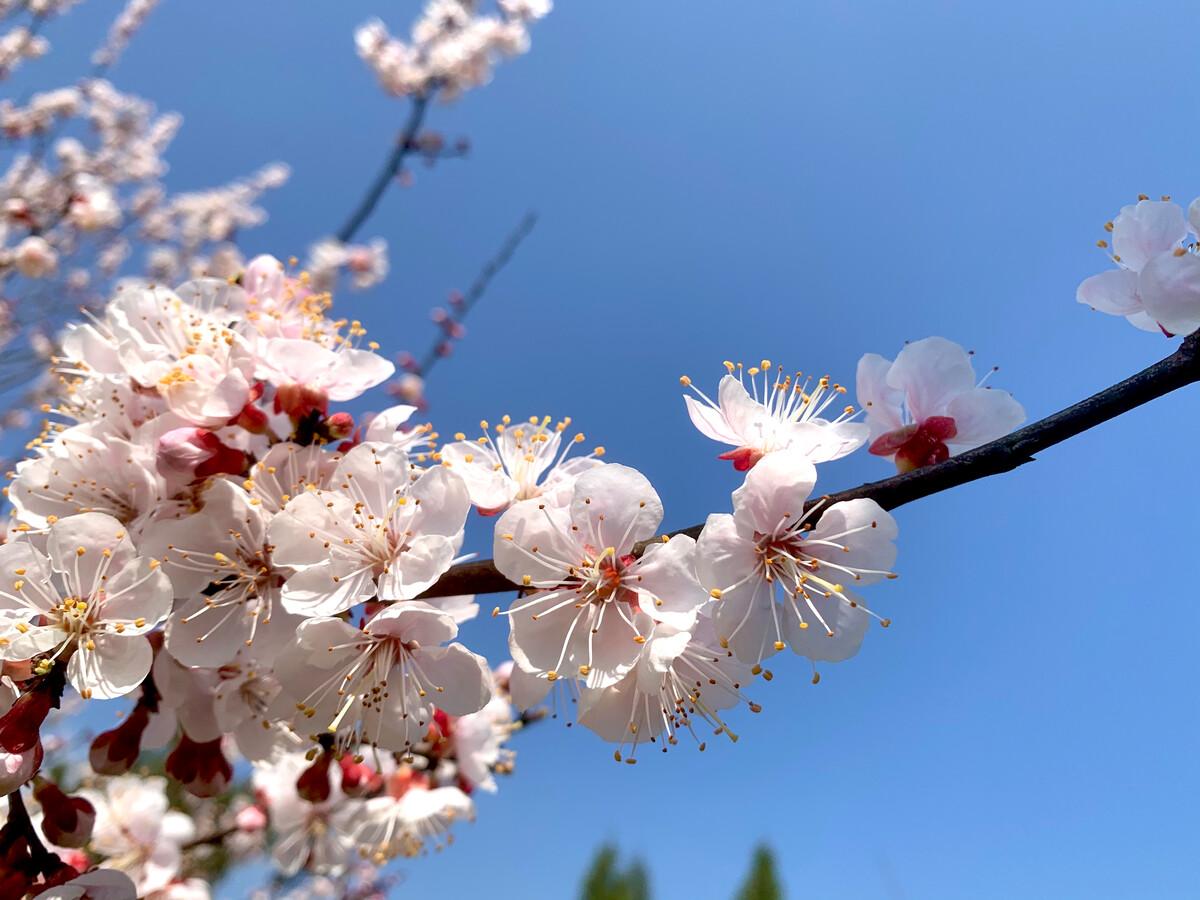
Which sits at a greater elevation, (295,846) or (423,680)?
(423,680)

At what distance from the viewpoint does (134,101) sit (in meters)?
7.55

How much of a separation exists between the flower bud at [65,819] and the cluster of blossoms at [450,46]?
6187mm

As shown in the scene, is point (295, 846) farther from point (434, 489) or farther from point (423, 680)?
point (434, 489)

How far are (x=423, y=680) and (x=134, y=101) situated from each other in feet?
28.3

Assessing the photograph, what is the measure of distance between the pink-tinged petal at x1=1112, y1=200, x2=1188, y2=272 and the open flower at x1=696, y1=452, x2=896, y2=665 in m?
0.62

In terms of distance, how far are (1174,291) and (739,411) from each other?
0.65 metres

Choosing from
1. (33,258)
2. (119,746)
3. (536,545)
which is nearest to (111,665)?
(119,746)

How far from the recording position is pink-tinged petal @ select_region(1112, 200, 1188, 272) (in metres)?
1.18

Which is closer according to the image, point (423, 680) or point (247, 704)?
point (423, 680)

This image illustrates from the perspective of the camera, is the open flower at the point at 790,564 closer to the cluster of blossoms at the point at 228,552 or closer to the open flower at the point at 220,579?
the cluster of blossoms at the point at 228,552

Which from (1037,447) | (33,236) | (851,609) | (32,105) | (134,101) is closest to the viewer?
(1037,447)

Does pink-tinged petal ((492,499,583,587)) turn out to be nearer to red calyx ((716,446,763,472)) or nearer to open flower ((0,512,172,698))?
red calyx ((716,446,763,472))

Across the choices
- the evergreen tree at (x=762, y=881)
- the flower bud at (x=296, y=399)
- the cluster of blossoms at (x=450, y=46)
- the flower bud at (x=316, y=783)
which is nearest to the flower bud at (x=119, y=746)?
the flower bud at (x=316, y=783)

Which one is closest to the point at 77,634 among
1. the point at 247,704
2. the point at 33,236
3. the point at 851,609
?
the point at 247,704
